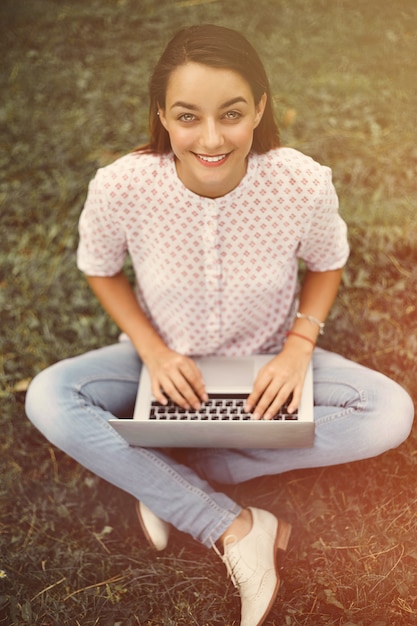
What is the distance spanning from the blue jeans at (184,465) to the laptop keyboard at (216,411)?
0.15 metres

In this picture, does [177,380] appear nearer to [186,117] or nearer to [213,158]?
[213,158]

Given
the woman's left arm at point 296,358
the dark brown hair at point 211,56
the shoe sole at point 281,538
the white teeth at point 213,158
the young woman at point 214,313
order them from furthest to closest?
the shoe sole at point 281,538 → the woman's left arm at point 296,358 → the young woman at point 214,313 → the white teeth at point 213,158 → the dark brown hair at point 211,56

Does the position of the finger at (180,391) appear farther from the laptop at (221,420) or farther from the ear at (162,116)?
the ear at (162,116)

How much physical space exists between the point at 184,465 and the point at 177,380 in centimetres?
33

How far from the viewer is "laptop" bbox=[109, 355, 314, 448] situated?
2.13m

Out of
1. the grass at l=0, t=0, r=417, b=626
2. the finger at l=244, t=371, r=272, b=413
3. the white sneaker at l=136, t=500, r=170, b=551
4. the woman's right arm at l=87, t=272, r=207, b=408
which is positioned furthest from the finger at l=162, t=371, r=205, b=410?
the grass at l=0, t=0, r=417, b=626

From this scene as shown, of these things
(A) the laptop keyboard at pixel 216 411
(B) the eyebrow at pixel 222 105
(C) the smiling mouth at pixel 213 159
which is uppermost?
(B) the eyebrow at pixel 222 105

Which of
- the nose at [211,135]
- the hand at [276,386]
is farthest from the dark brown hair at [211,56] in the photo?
the hand at [276,386]

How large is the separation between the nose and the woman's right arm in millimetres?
714

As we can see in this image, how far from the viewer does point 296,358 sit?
2393 millimetres

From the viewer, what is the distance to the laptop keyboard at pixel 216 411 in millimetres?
2273

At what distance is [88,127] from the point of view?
4250 mm

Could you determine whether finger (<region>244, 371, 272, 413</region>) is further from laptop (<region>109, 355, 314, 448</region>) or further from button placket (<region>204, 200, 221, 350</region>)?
button placket (<region>204, 200, 221, 350</region>)

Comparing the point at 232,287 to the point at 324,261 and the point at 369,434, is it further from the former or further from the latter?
the point at 369,434
